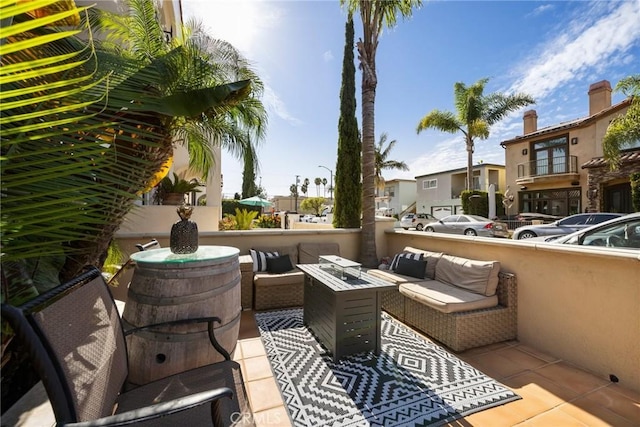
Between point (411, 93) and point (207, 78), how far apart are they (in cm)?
878

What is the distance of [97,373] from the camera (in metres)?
1.25

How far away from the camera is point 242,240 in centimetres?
516

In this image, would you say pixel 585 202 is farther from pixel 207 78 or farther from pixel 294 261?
pixel 207 78

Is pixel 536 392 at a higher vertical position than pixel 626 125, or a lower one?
lower

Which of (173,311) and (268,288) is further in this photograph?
(268,288)

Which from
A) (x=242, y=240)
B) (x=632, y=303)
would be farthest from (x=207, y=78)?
(x=632, y=303)

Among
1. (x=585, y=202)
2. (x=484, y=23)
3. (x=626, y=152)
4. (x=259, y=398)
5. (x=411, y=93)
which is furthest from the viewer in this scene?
(x=585, y=202)

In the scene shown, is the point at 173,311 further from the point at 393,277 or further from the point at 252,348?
the point at 393,277

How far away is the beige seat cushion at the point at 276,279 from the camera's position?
4414 mm

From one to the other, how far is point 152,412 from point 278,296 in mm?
3590

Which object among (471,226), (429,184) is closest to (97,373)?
(471,226)

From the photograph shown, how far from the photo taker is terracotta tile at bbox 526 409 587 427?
2152 millimetres

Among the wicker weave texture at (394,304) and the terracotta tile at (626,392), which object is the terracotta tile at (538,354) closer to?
the terracotta tile at (626,392)

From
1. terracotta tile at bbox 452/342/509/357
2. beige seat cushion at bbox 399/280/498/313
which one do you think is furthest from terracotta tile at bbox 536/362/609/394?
beige seat cushion at bbox 399/280/498/313
